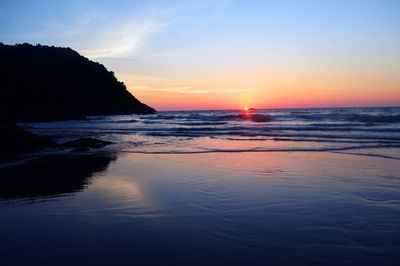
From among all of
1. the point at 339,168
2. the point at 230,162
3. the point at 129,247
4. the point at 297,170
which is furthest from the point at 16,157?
the point at 339,168

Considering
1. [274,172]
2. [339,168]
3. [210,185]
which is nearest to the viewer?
[210,185]

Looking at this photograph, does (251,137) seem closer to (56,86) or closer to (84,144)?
(84,144)

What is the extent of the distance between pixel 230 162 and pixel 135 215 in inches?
178

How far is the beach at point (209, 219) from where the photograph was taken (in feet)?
8.36

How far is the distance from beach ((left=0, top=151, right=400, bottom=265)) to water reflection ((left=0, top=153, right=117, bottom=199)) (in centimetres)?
9

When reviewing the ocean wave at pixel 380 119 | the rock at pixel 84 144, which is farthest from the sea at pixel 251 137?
the ocean wave at pixel 380 119

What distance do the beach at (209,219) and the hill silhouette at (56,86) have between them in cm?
4460

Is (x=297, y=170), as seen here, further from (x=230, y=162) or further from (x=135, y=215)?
(x=135, y=215)

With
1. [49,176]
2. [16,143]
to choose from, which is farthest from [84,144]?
[49,176]

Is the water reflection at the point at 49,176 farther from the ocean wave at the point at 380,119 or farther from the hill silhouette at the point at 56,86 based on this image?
the hill silhouette at the point at 56,86

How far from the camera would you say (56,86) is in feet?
226

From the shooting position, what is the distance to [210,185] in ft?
17.0

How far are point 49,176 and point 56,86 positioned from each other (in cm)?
7302

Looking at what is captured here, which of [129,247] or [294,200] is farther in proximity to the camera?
[294,200]
